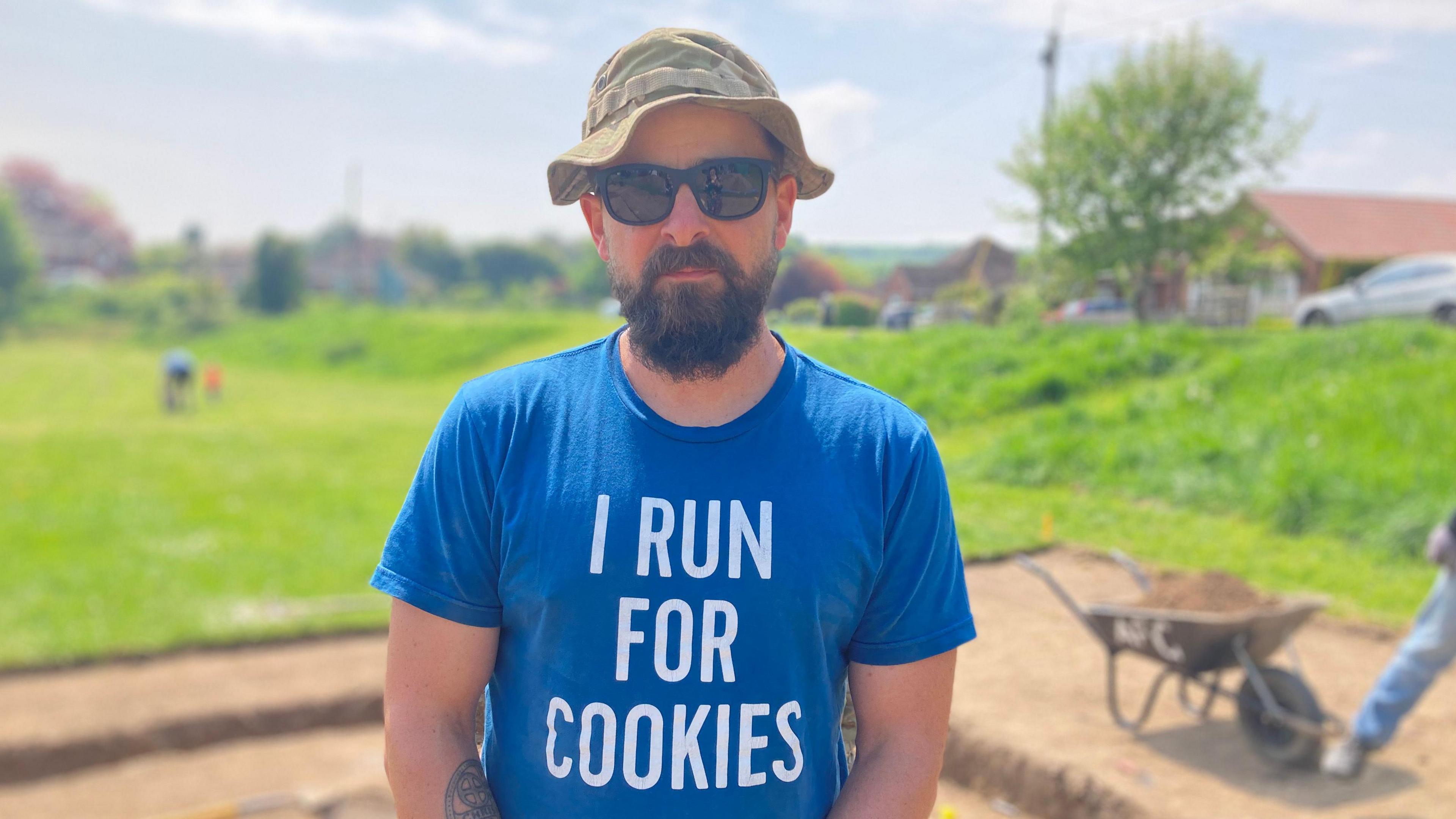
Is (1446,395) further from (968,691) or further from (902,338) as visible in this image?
(902,338)

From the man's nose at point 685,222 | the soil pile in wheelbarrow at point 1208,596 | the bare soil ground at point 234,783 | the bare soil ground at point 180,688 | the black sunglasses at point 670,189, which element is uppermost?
the black sunglasses at point 670,189

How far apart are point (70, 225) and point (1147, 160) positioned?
4935 inches

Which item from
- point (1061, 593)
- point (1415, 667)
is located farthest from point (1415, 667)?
point (1061, 593)

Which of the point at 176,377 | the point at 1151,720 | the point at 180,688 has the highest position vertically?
the point at 1151,720

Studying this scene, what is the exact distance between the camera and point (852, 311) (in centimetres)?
389

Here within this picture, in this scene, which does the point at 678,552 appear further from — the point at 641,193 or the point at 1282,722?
the point at 1282,722

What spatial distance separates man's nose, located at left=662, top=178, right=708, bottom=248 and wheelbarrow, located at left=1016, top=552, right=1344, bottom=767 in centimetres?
356

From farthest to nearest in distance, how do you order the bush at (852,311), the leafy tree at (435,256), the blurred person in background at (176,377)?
1. the leafy tree at (435,256)
2. the blurred person in background at (176,377)
3. the bush at (852,311)

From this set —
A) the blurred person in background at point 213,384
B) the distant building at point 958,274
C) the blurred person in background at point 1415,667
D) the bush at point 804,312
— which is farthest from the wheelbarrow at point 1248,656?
the blurred person in background at point 213,384

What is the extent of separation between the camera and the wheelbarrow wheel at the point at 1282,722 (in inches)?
186

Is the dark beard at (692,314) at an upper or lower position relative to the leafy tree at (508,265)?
lower

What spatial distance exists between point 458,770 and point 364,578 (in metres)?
9.70

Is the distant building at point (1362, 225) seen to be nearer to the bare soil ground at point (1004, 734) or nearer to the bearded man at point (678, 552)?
the bare soil ground at point (1004, 734)

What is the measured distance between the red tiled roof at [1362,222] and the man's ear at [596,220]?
22814mm
